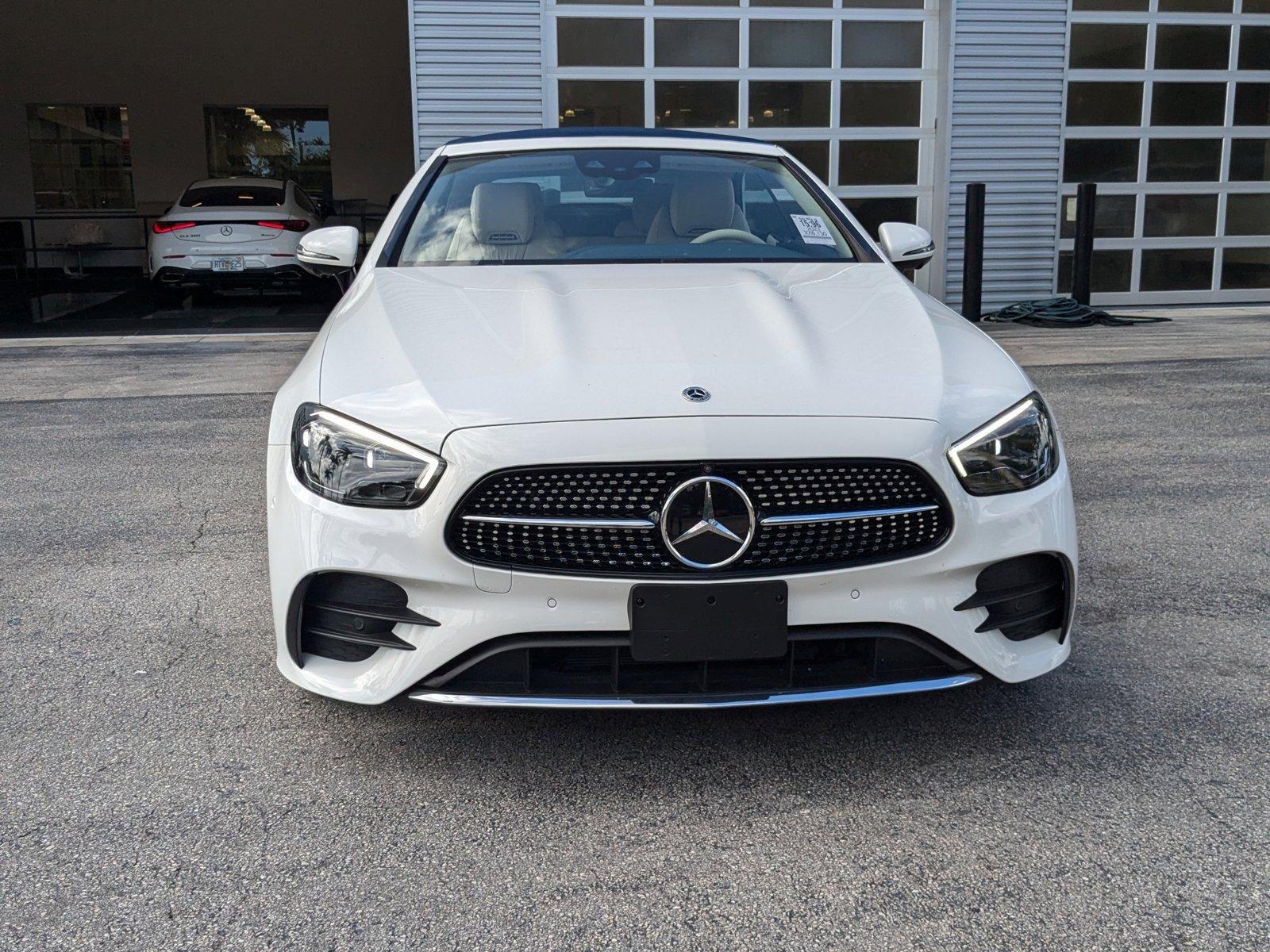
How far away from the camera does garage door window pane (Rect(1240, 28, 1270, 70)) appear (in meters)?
11.8

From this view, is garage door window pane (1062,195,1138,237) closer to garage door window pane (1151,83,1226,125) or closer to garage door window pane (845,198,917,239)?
garage door window pane (1151,83,1226,125)

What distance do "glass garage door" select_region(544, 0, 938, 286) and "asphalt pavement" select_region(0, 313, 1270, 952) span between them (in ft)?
26.5

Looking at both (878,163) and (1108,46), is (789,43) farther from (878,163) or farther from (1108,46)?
(1108,46)

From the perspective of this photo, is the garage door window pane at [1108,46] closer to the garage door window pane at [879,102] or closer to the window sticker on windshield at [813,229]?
the garage door window pane at [879,102]

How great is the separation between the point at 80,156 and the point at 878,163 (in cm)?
1361

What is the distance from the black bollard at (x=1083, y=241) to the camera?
36.3 feet

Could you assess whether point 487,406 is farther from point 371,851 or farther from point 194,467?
point 194,467

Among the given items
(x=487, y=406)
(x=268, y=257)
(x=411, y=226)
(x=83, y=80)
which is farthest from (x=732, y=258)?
(x=83, y=80)

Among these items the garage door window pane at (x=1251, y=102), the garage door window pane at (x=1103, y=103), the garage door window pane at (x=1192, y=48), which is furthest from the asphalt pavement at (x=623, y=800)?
the garage door window pane at (x=1251, y=102)

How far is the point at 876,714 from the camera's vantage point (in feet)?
8.69

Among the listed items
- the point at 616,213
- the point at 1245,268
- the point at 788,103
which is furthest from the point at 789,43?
the point at 616,213

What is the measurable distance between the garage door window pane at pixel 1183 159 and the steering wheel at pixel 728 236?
9638 millimetres

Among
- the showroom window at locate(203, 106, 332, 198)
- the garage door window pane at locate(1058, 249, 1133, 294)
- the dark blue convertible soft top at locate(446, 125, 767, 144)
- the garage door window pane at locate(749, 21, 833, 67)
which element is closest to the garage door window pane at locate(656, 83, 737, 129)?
the garage door window pane at locate(749, 21, 833, 67)

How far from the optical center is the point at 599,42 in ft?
35.5
